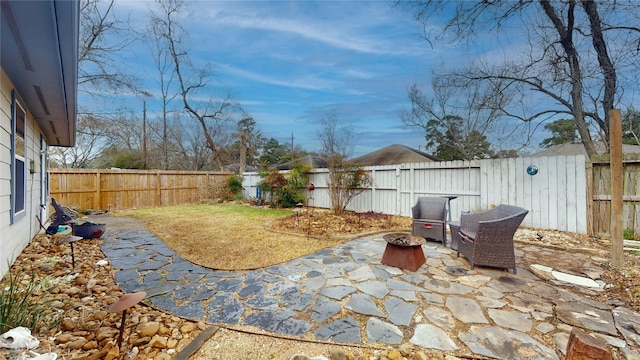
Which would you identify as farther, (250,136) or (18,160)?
(250,136)

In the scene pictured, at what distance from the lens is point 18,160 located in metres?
3.78

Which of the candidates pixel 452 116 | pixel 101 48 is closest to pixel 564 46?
pixel 452 116

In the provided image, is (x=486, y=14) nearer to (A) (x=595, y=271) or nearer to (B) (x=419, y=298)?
(A) (x=595, y=271)

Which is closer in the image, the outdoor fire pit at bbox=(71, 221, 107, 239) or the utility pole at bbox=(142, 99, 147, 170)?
the outdoor fire pit at bbox=(71, 221, 107, 239)

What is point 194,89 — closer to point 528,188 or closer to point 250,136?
point 250,136

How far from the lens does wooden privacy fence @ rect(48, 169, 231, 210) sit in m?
8.78

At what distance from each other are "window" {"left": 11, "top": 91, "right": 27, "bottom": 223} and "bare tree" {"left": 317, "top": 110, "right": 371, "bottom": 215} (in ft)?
20.3

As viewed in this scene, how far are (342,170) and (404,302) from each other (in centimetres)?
550

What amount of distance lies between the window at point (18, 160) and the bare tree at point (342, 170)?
6.18m

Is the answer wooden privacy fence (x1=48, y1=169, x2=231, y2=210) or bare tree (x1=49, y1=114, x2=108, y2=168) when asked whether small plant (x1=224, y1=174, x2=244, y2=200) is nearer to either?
wooden privacy fence (x1=48, y1=169, x2=231, y2=210)

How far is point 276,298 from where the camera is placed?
8.84ft

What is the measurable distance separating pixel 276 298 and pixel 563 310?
2.76m

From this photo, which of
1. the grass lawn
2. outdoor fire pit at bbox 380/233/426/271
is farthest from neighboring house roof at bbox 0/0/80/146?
outdoor fire pit at bbox 380/233/426/271

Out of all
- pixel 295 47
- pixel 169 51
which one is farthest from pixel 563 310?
pixel 169 51
